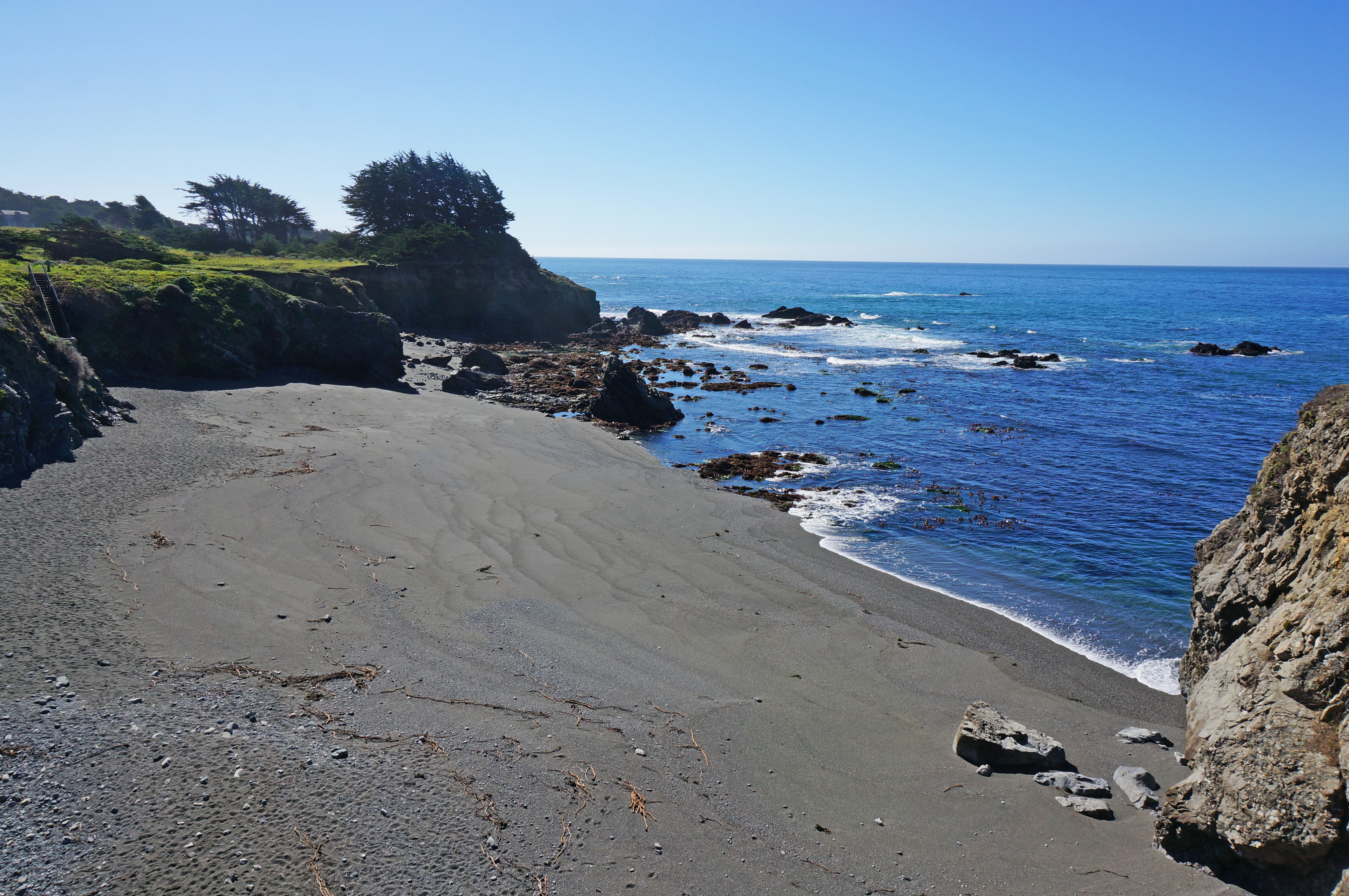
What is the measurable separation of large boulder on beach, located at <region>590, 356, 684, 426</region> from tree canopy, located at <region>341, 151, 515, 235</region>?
39.4 meters

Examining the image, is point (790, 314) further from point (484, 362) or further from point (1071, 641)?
point (1071, 641)

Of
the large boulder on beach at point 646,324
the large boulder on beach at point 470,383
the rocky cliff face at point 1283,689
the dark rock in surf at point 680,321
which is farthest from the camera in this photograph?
the dark rock in surf at point 680,321

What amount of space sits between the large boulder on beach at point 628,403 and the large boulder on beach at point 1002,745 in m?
20.4

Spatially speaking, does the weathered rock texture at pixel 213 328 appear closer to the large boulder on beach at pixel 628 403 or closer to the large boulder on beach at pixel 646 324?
the large boulder on beach at pixel 628 403

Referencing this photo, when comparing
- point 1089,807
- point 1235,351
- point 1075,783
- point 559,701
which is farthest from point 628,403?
point 1235,351

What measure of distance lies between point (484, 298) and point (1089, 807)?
5238cm

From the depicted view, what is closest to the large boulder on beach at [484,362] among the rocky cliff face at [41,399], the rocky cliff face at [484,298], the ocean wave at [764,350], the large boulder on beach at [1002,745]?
the rocky cliff face at [484,298]

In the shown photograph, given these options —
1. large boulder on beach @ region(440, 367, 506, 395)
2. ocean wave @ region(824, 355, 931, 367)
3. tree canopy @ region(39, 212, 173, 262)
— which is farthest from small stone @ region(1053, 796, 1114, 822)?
tree canopy @ region(39, 212, 173, 262)

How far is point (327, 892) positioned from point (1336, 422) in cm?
949

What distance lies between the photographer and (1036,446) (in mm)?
24438

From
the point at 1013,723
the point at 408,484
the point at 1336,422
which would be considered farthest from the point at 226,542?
the point at 1336,422

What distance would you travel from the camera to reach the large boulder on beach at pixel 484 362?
111ft

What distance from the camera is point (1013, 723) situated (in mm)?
7441

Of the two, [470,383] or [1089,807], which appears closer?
[1089,807]
